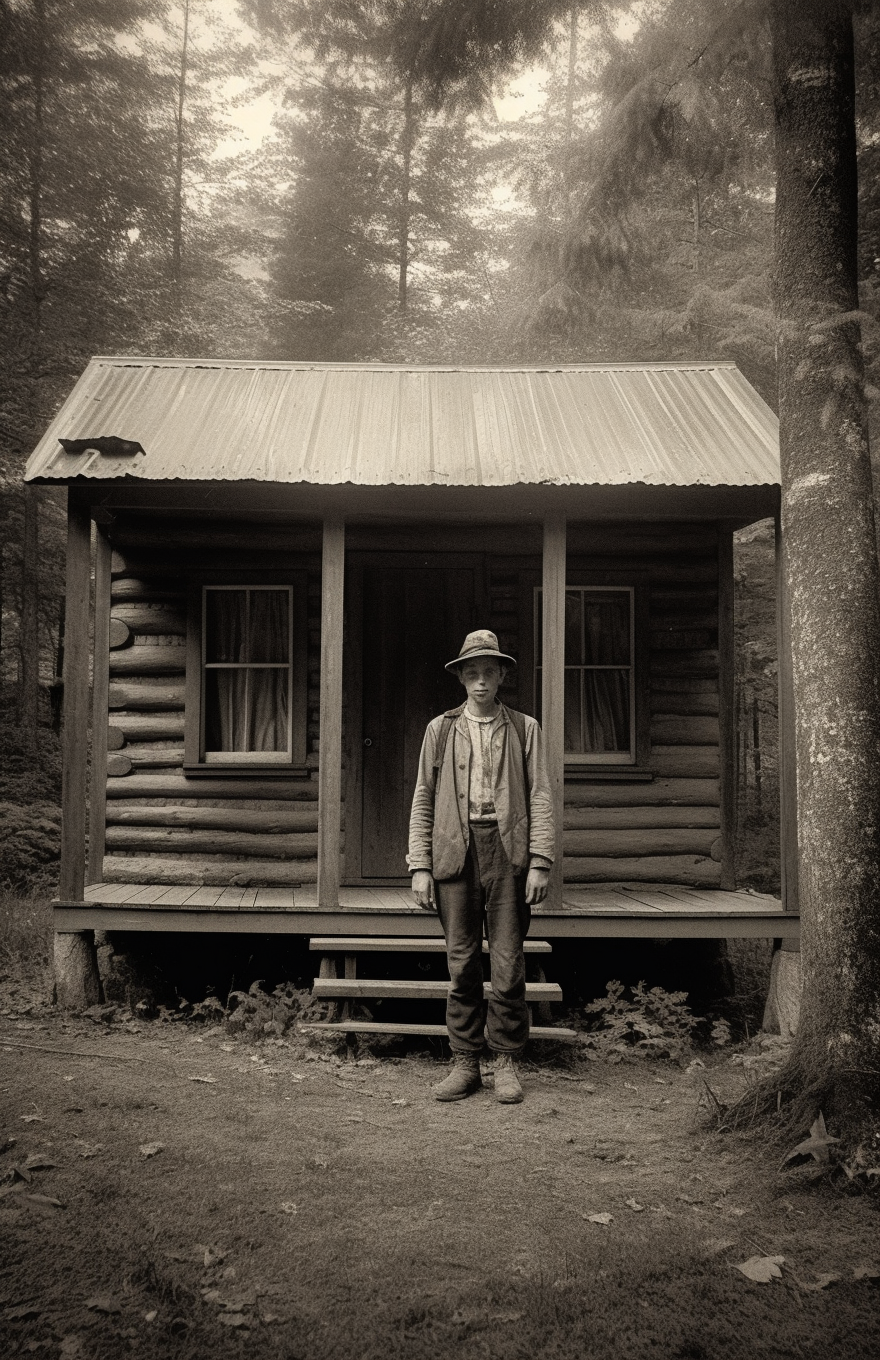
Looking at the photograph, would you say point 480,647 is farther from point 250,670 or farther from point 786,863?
point 250,670

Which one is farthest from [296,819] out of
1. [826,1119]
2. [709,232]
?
[709,232]

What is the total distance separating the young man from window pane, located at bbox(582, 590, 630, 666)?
3182mm

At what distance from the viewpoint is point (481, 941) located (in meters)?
5.57

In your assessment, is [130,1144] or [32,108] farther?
[32,108]

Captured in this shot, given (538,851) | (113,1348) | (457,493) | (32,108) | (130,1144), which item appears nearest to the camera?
(113,1348)

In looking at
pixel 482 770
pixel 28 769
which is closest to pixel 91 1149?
pixel 482 770

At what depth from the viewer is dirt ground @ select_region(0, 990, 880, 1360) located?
313cm

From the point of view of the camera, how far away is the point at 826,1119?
428cm

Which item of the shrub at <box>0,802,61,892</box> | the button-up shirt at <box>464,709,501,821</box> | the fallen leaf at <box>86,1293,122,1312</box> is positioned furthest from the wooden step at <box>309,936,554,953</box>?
the shrub at <box>0,802,61,892</box>

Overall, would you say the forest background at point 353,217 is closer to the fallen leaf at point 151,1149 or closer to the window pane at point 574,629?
the window pane at point 574,629

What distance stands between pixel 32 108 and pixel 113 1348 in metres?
19.0

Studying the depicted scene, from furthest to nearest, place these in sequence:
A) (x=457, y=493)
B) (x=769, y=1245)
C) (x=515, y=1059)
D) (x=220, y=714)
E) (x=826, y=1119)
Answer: (x=220, y=714) < (x=457, y=493) < (x=515, y=1059) < (x=826, y=1119) < (x=769, y=1245)

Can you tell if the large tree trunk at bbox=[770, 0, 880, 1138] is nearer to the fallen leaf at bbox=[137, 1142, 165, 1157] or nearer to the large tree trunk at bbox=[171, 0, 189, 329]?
the fallen leaf at bbox=[137, 1142, 165, 1157]

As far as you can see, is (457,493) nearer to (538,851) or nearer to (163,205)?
(538,851)
